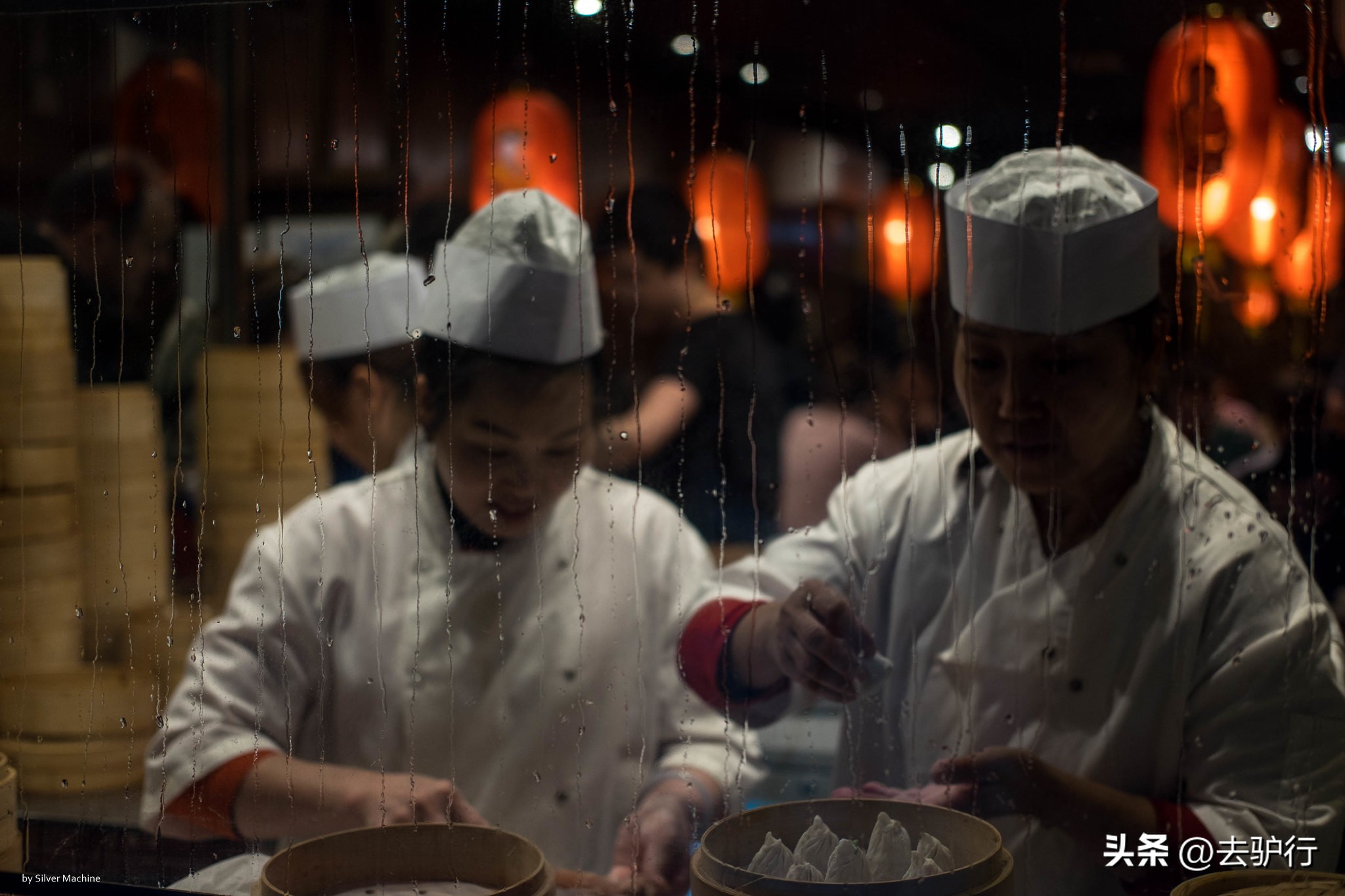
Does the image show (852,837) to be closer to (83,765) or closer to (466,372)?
(466,372)

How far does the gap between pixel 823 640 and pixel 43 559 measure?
0.92 metres

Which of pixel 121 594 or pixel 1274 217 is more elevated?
pixel 1274 217

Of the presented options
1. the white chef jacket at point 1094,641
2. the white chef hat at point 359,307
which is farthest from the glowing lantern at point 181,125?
the white chef jacket at point 1094,641

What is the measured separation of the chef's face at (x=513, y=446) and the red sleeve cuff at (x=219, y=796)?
37 centimetres

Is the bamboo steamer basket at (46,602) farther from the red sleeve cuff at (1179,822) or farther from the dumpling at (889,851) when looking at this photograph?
the red sleeve cuff at (1179,822)

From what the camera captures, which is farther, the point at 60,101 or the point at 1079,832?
the point at 60,101

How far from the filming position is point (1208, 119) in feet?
3.33

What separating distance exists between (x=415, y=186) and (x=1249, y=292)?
0.80m

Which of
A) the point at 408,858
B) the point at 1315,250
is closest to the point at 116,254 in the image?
the point at 408,858

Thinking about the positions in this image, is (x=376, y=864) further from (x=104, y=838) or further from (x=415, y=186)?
(x=415, y=186)

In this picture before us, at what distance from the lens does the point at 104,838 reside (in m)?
1.31

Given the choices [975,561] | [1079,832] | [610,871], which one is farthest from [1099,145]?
[610,871]

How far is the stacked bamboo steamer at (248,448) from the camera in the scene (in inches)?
50.3

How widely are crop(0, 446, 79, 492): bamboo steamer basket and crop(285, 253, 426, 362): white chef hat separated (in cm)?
34
